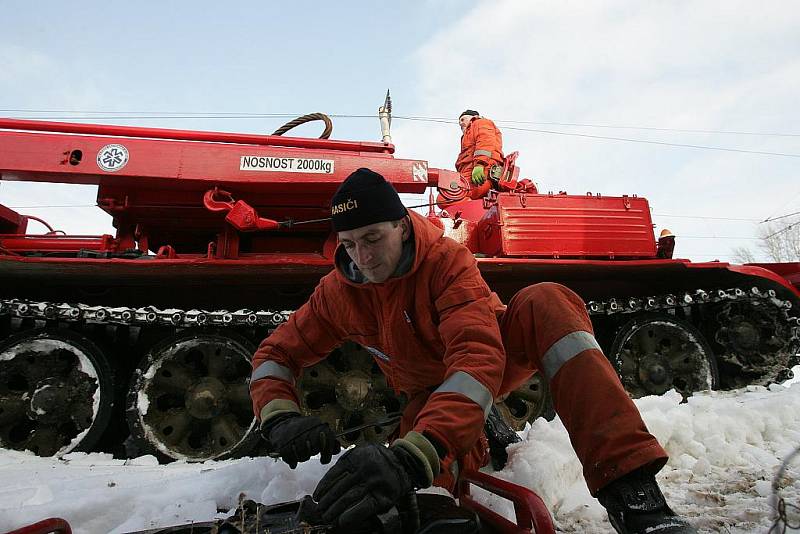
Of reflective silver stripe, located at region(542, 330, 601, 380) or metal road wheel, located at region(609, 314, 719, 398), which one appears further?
metal road wheel, located at region(609, 314, 719, 398)

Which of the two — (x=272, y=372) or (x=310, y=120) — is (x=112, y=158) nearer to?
(x=310, y=120)

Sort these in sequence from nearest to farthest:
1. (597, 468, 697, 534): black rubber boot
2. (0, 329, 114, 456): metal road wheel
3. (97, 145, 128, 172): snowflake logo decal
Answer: (597, 468, 697, 534): black rubber boot < (0, 329, 114, 456): metal road wheel < (97, 145, 128, 172): snowflake logo decal

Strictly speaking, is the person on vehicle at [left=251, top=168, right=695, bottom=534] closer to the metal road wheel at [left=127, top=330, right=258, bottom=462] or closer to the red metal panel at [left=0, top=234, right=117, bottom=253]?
the metal road wheel at [left=127, top=330, right=258, bottom=462]

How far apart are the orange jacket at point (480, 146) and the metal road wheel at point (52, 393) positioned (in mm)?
4356

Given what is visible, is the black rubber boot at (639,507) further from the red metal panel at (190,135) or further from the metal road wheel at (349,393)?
the red metal panel at (190,135)

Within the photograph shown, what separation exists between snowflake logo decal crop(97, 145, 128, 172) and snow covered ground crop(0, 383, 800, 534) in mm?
2237

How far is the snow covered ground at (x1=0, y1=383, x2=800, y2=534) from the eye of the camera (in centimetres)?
207

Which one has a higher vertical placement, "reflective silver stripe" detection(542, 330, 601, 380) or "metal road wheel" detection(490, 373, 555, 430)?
"reflective silver stripe" detection(542, 330, 601, 380)

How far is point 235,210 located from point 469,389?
2.94m

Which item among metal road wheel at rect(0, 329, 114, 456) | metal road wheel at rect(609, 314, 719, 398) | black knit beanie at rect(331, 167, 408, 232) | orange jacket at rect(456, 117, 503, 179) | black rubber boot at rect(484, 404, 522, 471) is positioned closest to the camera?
black knit beanie at rect(331, 167, 408, 232)

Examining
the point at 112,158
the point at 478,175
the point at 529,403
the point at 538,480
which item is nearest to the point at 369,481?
the point at 538,480

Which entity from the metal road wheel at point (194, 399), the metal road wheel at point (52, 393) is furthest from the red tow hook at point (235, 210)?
the metal road wheel at point (52, 393)

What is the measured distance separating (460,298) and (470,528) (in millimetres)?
807

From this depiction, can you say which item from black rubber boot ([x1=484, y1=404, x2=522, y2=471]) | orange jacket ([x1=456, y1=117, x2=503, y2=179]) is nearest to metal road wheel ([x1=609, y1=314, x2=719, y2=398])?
black rubber boot ([x1=484, y1=404, x2=522, y2=471])
